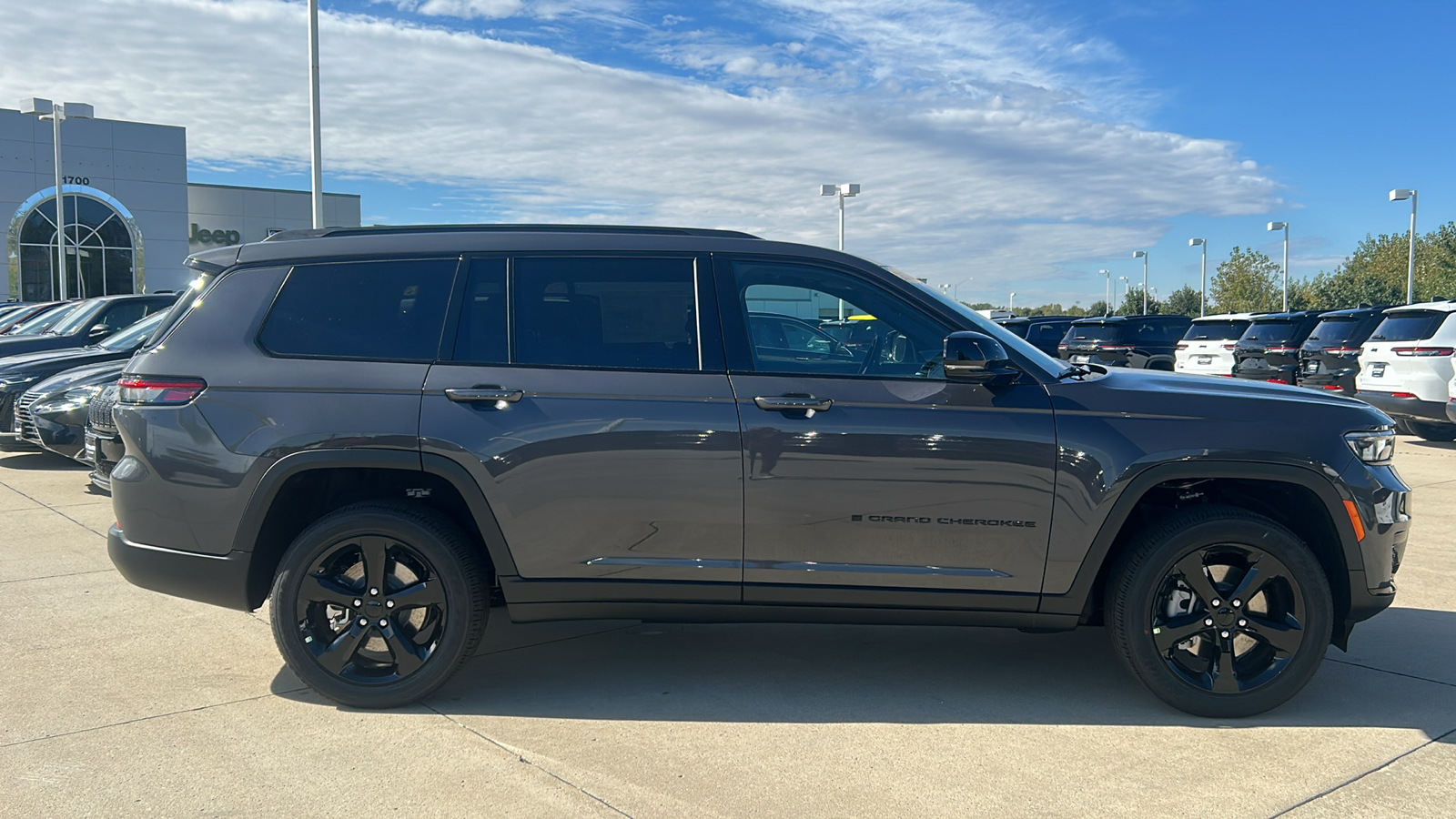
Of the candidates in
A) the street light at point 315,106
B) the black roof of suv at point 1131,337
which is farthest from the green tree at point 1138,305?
the street light at point 315,106

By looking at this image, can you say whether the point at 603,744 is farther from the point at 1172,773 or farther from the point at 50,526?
the point at 50,526

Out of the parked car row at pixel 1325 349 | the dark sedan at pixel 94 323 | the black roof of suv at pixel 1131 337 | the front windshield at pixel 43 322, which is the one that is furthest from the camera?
the black roof of suv at pixel 1131 337

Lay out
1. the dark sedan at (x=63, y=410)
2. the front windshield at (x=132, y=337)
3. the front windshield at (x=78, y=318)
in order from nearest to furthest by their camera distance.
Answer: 1. the dark sedan at (x=63, y=410)
2. the front windshield at (x=132, y=337)
3. the front windshield at (x=78, y=318)

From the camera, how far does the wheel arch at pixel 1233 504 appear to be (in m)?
4.07

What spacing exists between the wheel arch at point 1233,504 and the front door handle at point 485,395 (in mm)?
2159

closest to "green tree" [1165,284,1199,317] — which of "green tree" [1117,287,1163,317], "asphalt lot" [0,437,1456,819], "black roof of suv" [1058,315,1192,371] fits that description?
"green tree" [1117,287,1163,317]

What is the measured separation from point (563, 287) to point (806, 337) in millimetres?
983

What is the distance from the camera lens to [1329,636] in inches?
163

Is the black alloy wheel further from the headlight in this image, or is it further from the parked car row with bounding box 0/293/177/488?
the parked car row with bounding box 0/293/177/488

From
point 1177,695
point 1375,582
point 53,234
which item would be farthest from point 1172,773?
point 53,234

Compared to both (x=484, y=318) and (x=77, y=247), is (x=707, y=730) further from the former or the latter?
(x=77, y=247)

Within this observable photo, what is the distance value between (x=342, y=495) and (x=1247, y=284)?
7256 cm

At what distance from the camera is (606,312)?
427 cm

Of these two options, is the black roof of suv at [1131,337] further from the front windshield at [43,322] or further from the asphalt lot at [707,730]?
the front windshield at [43,322]
